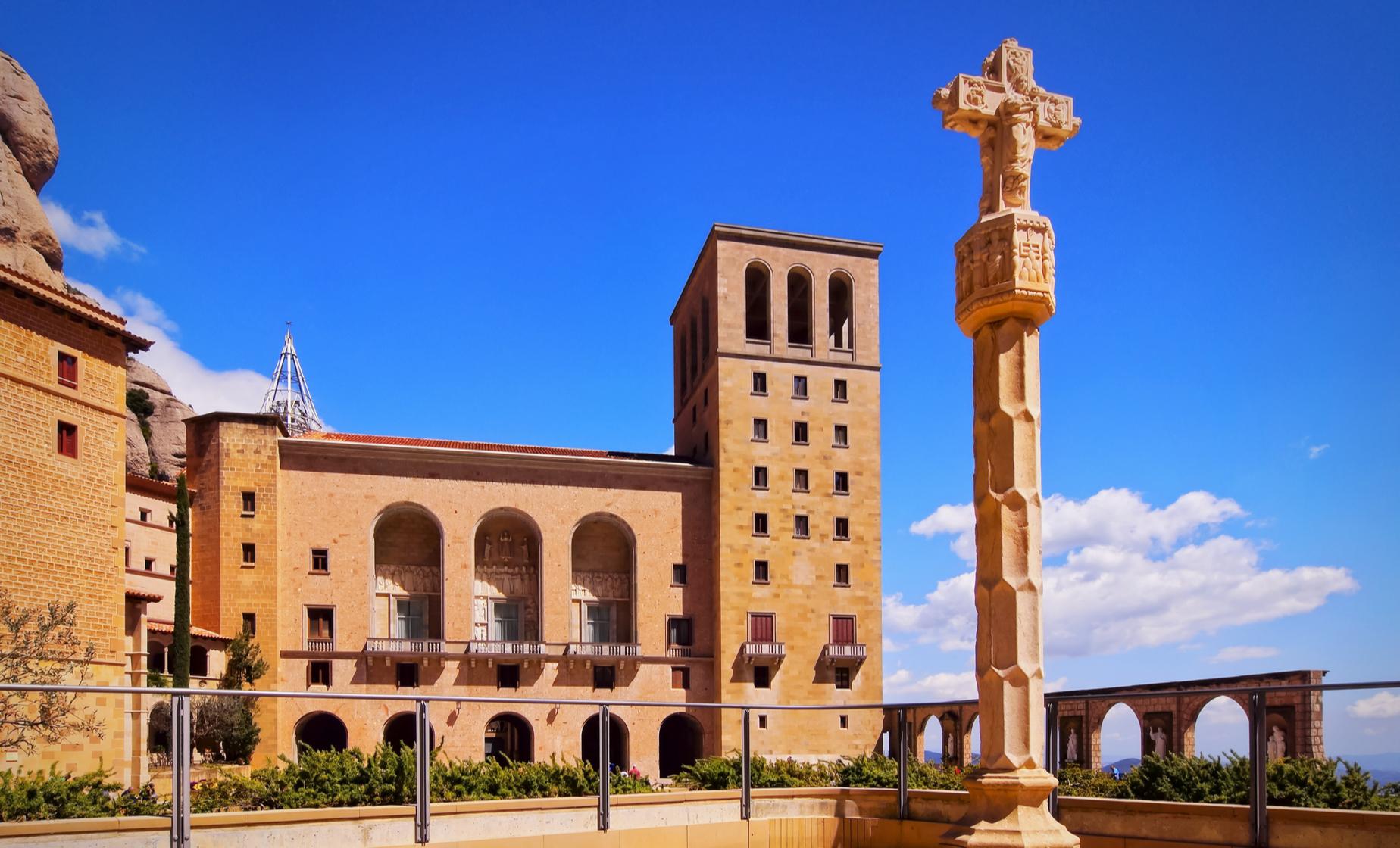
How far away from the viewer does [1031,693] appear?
777 cm

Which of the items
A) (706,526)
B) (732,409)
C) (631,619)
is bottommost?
(631,619)

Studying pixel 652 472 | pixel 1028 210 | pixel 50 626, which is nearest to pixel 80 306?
pixel 50 626

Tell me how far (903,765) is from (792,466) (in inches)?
1535

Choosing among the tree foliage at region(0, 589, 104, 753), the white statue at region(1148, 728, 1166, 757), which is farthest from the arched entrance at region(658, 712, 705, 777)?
the tree foliage at region(0, 589, 104, 753)

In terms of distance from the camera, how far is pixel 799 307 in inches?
2186

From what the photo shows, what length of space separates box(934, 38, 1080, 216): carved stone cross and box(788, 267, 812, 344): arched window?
4392cm

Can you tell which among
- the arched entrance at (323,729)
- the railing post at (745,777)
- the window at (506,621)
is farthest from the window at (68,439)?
the railing post at (745,777)

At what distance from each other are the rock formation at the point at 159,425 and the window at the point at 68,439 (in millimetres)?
39951

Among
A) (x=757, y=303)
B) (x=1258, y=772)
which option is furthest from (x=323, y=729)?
(x=1258, y=772)

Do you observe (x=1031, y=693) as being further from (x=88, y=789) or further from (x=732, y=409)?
(x=732, y=409)

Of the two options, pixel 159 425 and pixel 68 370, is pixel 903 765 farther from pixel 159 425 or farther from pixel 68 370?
pixel 159 425

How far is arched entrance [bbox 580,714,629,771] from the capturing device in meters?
11.0

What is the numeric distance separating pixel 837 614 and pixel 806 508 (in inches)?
186

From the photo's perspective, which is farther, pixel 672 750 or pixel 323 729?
pixel 323 729
